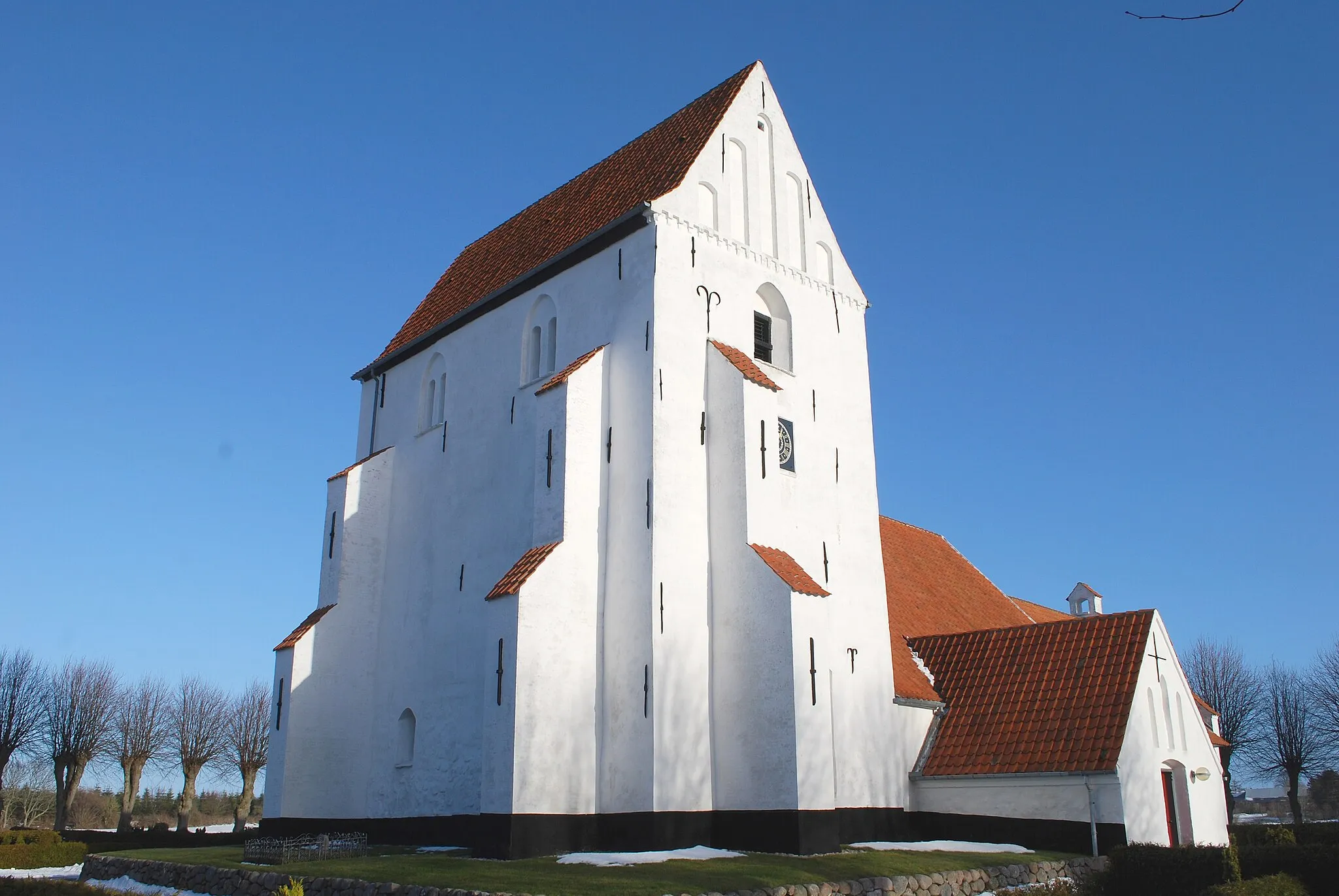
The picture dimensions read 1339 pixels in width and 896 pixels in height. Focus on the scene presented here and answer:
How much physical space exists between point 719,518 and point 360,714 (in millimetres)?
9110

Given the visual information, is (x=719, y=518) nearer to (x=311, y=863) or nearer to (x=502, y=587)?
(x=502, y=587)

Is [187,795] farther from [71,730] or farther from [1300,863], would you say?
[1300,863]

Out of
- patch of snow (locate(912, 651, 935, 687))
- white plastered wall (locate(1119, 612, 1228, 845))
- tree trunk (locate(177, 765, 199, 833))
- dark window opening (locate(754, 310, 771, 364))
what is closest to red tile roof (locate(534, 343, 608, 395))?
dark window opening (locate(754, 310, 771, 364))

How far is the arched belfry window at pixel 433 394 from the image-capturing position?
73.3 feet

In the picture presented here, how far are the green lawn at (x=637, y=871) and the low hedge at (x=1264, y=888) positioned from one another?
3.20 metres

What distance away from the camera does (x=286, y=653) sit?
2034 cm

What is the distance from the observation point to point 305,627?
2075 cm

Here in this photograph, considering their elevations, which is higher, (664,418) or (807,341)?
(807,341)

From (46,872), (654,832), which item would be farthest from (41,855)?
(654,832)

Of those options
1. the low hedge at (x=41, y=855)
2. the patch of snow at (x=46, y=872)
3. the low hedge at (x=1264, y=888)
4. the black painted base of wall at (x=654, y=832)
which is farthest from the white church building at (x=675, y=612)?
the low hedge at (x=41, y=855)

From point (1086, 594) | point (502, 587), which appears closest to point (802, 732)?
point (502, 587)

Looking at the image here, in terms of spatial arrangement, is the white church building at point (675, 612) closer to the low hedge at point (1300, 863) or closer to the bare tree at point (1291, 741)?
the low hedge at point (1300, 863)

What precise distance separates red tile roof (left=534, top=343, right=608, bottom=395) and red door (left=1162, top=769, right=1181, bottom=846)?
1223 cm

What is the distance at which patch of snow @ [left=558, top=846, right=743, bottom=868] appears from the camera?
45.5ft
